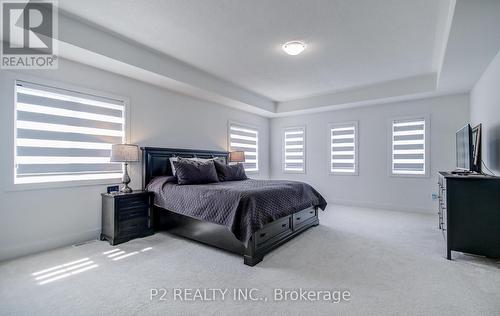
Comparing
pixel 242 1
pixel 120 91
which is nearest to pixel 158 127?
pixel 120 91

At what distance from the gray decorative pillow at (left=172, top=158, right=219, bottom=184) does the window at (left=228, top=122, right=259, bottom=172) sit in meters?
1.71

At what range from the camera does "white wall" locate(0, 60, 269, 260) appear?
260 centimetres

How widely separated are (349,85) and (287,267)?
3923 millimetres

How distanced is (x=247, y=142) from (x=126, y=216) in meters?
3.55

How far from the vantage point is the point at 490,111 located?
3.08m

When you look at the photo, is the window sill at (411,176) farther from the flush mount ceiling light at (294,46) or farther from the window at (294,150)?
the flush mount ceiling light at (294,46)

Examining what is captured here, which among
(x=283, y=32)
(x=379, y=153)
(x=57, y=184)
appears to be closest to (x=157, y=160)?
(x=57, y=184)

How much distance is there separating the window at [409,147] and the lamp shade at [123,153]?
499 centimetres

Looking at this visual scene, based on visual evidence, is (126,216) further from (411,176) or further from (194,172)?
(411,176)

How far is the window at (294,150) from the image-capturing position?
632 centimetres

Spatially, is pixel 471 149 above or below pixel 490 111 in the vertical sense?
below

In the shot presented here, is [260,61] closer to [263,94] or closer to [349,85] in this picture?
[263,94]

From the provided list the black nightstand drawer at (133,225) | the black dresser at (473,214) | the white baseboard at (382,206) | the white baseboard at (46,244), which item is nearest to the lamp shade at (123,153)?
the black nightstand drawer at (133,225)

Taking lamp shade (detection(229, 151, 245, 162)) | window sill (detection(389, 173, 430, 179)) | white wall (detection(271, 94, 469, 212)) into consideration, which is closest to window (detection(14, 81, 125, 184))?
lamp shade (detection(229, 151, 245, 162))
